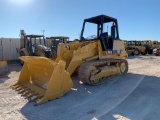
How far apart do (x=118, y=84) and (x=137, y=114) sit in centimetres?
270

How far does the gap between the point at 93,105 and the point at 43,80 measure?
2.00 meters

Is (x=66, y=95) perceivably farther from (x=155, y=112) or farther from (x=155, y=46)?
(x=155, y=46)

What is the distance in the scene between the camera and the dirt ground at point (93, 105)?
4070 mm

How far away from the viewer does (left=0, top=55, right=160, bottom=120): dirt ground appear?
4.07 meters

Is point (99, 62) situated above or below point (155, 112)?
above

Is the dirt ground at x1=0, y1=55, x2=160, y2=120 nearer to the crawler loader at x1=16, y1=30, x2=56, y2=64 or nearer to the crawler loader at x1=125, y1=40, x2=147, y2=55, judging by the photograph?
the crawler loader at x1=16, y1=30, x2=56, y2=64

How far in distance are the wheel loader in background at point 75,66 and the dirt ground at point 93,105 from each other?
0.31 m

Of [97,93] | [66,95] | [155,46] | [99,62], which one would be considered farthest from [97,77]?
[155,46]

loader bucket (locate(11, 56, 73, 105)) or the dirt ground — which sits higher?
loader bucket (locate(11, 56, 73, 105))

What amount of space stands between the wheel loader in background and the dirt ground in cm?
31

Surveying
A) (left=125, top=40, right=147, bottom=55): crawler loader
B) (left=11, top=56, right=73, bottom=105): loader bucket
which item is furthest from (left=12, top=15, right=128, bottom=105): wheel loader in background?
(left=125, top=40, right=147, bottom=55): crawler loader

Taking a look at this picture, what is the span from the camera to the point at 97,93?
18.9 feet

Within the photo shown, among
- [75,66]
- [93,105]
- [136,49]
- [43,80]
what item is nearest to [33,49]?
[75,66]

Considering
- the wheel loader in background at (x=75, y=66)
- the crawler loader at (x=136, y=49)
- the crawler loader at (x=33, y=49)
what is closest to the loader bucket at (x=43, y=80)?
the wheel loader in background at (x=75, y=66)
